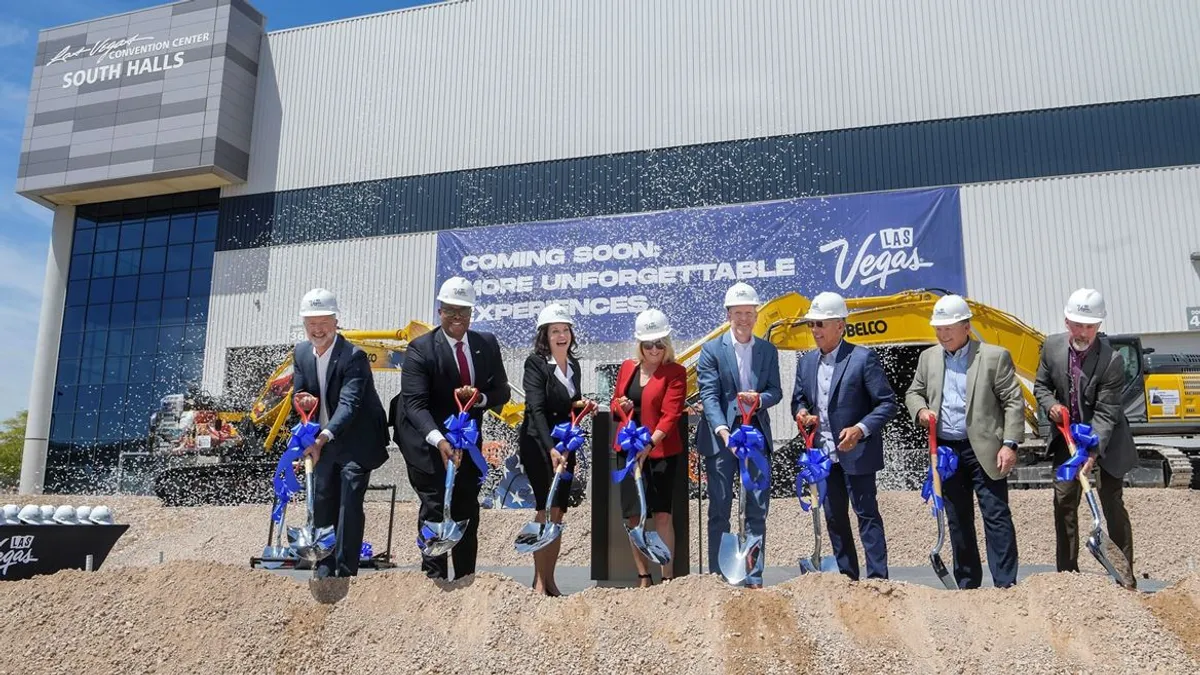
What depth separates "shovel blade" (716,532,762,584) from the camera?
4094 millimetres

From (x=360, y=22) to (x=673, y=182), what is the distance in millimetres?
10645

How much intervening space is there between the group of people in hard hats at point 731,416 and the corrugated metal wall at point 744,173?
15.5 meters

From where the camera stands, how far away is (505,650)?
3648 millimetres

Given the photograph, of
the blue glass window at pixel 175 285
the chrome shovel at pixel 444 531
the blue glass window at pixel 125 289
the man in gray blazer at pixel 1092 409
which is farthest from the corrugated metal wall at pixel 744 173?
the chrome shovel at pixel 444 531

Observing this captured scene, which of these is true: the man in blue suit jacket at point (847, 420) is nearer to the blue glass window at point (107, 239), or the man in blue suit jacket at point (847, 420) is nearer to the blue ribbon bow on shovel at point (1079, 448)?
the blue ribbon bow on shovel at point (1079, 448)

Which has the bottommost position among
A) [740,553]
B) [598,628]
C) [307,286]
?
[598,628]

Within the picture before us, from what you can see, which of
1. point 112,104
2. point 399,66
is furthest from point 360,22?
point 112,104

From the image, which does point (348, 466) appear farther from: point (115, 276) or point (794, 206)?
point (115, 276)

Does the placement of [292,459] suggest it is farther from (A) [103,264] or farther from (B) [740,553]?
(A) [103,264]

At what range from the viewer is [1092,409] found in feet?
14.9

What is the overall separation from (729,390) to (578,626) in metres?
1.58

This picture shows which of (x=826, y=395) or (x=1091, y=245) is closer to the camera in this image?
(x=826, y=395)

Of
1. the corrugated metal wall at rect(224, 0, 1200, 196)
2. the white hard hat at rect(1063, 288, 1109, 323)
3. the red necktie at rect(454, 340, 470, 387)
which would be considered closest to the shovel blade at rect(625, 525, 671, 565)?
the red necktie at rect(454, 340, 470, 387)

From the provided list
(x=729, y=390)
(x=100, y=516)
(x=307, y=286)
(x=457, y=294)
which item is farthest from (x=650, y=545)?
(x=307, y=286)
